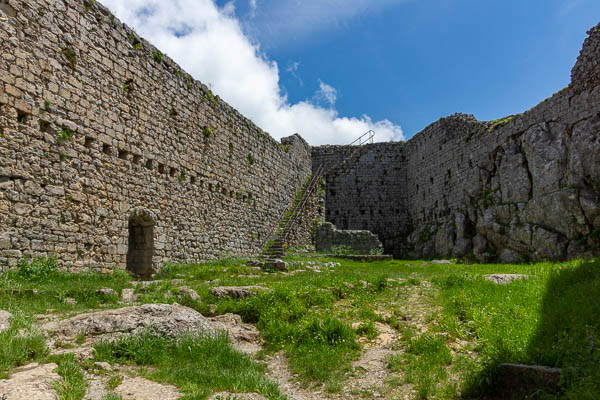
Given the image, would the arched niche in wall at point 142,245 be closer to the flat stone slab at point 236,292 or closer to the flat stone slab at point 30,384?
the flat stone slab at point 236,292

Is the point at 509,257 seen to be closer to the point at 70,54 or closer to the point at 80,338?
the point at 80,338

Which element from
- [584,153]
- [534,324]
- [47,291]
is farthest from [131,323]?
[584,153]

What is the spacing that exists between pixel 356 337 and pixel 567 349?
3084 millimetres

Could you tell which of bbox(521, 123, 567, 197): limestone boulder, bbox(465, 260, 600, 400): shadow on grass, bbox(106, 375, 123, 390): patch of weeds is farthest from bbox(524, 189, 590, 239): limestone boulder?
bbox(106, 375, 123, 390): patch of weeds

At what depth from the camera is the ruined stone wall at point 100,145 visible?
9734 millimetres

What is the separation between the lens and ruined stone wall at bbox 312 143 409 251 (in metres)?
31.0

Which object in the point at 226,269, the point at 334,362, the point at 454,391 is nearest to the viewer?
the point at 454,391

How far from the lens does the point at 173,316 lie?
6422 mm

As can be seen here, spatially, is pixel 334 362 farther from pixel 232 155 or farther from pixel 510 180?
pixel 510 180

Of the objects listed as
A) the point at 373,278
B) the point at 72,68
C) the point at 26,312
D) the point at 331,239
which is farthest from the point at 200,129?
the point at 331,239

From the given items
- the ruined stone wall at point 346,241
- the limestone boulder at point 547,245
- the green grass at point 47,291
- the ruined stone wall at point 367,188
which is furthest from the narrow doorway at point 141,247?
the ruined stone wall at point 367,188

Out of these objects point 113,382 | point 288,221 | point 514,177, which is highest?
point 514,177

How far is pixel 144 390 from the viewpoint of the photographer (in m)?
4.45

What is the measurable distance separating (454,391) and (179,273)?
10.7 m
